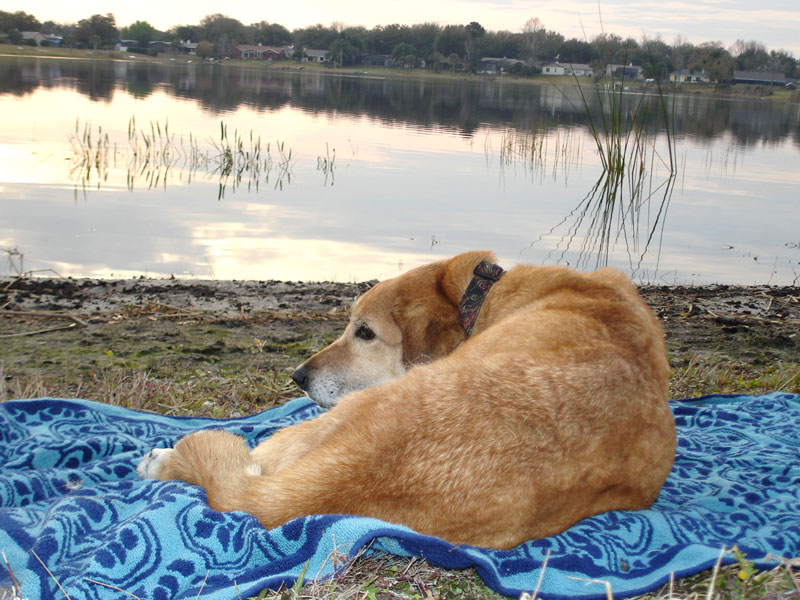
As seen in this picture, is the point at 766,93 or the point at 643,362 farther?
the point at 766,93

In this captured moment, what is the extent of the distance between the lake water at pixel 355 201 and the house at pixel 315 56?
280 ft

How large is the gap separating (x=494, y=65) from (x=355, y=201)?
7608 cm

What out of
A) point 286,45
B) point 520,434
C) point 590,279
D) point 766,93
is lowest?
point 520,434

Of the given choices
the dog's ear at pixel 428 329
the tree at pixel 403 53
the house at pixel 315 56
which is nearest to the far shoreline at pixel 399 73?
the tree at pixel 403 53

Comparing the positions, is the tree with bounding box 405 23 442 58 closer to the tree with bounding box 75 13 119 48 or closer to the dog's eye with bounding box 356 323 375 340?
the tree with bounding box 75 13 119 48

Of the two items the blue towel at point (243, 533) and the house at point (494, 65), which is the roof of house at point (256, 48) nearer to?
the house at point (494, 65)

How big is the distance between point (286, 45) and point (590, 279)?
112 metres

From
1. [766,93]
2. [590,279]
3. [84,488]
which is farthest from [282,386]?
[766,93]

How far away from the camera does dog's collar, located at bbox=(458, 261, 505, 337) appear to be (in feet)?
15.0

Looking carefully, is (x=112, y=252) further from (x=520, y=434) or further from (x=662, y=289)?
(x=520, y=434)

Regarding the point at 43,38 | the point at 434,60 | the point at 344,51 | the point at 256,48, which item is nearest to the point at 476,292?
the point at 434,60

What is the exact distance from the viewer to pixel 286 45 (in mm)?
108188

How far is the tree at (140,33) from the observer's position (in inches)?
4284

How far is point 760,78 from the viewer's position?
2434 inches
